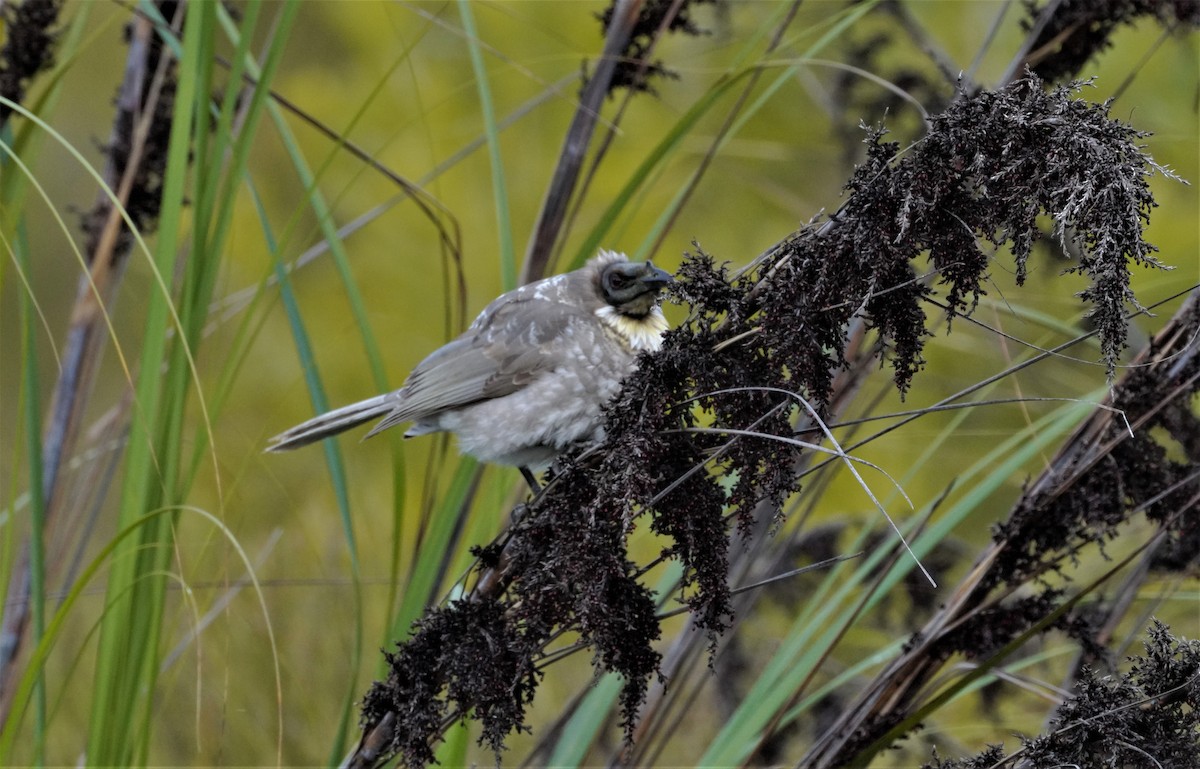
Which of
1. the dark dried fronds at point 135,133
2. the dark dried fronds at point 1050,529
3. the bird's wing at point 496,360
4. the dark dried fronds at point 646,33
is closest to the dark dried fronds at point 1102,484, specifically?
the dark dried fronds at point 1050,529

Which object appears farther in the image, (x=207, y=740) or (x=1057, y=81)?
(x=207, y=740)

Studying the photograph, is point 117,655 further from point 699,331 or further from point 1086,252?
point 1086,252

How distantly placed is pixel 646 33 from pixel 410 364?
525cm

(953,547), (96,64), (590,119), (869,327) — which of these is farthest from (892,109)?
(96,64)

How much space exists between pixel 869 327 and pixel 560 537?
490 mm

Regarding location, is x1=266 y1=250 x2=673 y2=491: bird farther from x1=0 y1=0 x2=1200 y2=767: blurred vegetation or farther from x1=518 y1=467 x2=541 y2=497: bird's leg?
x1=0 y1=0 x2=1200 y2=767: blurred vegetation

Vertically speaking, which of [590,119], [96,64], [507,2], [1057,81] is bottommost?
[1057,81]

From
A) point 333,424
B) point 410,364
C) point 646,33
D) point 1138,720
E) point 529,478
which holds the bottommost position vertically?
point 1138,720

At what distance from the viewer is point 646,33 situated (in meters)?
2.52

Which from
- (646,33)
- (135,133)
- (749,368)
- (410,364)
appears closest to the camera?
(749,368)

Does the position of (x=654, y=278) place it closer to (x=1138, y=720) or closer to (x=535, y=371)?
(x=535, y=371)

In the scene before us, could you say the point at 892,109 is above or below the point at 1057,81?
above

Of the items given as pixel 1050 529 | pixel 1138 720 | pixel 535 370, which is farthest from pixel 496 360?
pixel 1138 720

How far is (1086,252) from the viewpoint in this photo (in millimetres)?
1249
